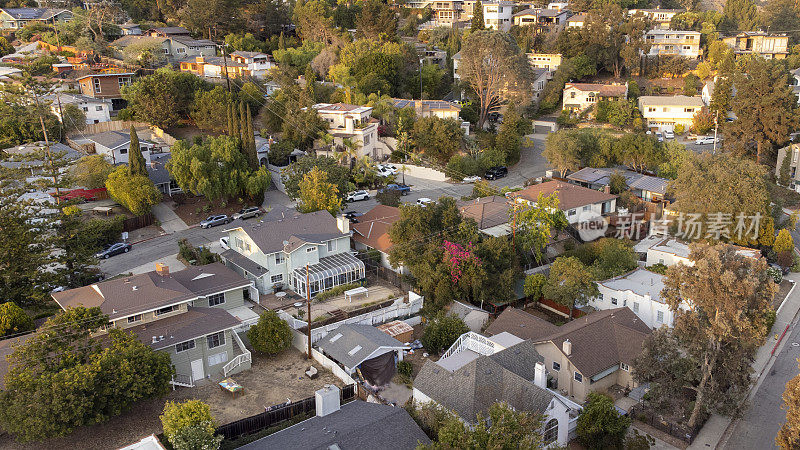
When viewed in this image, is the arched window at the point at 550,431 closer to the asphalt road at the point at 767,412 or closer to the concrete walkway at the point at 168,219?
the asphalt road at the point at 767,412

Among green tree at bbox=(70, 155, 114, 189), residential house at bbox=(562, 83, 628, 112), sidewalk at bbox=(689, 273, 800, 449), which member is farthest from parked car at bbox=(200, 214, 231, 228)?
residential house at bbox=(562, 83, 628, 112)

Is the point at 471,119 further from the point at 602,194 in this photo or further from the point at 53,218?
the point at 53,218

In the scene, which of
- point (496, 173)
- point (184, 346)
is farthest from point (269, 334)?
A: point (496, 173)

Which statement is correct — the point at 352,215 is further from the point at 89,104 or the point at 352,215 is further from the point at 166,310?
the point at 89,104

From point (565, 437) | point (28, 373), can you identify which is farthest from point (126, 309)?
point (565, 437)

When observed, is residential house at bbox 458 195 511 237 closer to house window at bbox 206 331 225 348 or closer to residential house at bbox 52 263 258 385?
residential house at bbox 52 263 258 385

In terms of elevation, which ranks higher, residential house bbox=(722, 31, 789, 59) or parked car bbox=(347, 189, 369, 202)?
residential house bbox=(722, 31, 789, 59)
